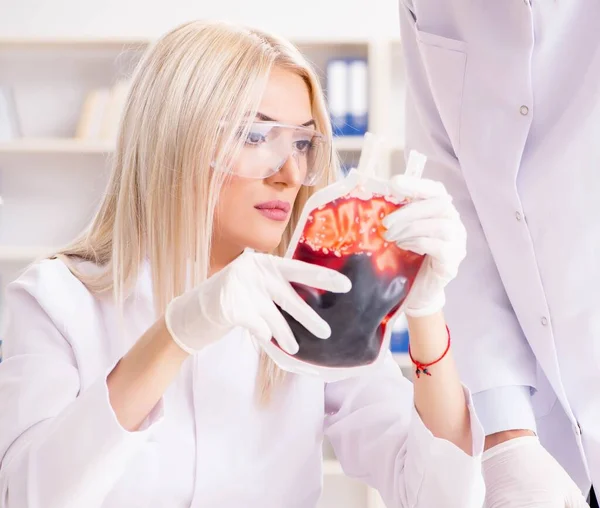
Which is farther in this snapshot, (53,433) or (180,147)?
(180,147)

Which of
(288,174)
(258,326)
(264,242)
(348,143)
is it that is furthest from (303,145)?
(348,143)

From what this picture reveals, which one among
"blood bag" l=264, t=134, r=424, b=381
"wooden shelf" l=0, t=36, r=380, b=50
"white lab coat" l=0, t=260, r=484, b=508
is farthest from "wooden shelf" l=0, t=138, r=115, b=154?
"blood bag" l=264, t=134, r=424, b=381

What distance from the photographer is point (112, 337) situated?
1.40 metres

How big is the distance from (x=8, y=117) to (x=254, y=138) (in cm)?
270

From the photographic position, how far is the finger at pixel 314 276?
97 cm

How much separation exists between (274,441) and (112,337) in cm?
33

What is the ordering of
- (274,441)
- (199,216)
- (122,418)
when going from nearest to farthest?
(122,418) < (199,216) < (274,441)

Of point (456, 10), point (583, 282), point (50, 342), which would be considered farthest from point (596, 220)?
point (50, 342)

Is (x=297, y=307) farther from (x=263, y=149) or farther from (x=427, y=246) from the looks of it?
(x=263, y=149)

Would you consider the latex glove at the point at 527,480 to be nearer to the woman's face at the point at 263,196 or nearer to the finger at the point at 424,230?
the finger at the point at 424,230

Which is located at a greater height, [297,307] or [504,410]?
[297,307]

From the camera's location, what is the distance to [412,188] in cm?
101

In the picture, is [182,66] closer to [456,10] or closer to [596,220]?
[456,10]

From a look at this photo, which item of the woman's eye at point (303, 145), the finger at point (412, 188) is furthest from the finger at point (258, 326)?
the woman's eye at point (303, 145)
